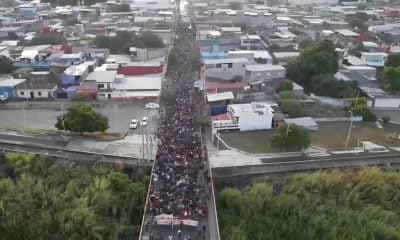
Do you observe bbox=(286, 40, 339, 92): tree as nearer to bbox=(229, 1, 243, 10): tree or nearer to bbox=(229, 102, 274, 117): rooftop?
bbox=(229, 102, 274, 117): rooftop

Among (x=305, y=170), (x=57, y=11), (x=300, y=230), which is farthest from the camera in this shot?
(x=57, y=11)

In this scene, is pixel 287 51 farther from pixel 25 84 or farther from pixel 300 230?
pixel 300 230

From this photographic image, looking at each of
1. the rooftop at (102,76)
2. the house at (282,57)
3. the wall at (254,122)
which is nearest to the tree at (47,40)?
the rooftop at (102,76)

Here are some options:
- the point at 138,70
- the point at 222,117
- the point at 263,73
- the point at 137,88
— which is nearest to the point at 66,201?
the point at 222,117

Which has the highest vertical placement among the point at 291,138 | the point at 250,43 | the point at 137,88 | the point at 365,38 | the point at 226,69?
the point at 365,38

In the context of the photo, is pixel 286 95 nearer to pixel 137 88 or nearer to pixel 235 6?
pixel 137 88

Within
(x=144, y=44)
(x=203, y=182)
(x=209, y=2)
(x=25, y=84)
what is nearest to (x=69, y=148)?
(x=203, y=182)
